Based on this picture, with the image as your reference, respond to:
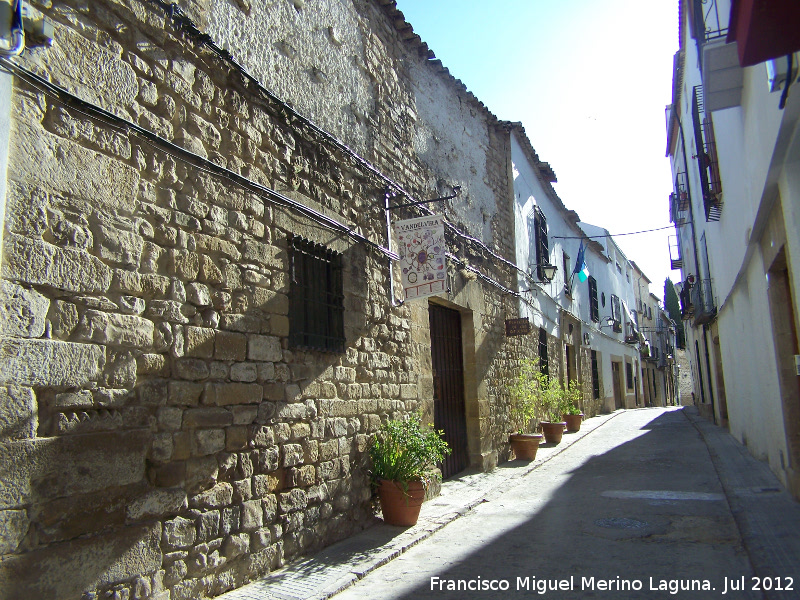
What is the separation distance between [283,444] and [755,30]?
149 inches

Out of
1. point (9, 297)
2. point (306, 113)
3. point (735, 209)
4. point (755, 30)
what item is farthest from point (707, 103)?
point (9, 297)

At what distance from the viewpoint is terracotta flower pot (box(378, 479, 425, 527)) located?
18.0ft

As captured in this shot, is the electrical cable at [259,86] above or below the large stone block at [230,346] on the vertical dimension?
above

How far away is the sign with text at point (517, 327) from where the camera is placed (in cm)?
1016

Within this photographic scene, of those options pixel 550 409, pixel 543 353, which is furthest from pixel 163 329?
pixel 543 353

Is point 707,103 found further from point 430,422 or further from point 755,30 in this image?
point 430,422

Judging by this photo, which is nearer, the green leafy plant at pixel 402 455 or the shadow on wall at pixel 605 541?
the shadow on wall at pixel 605 541

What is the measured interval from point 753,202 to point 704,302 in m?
8.96

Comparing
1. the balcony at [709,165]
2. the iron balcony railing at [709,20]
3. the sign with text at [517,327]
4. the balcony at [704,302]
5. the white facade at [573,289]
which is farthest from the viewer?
the balcony at [704,302]

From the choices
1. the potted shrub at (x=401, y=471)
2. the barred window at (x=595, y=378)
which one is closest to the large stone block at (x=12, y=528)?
the potted shrub at (x=401, y=471)

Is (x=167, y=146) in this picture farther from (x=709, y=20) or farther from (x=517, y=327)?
(x=517, y=327)

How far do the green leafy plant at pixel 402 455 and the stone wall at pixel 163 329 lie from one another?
0.19 metres

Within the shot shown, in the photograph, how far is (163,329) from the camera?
3.62 meters

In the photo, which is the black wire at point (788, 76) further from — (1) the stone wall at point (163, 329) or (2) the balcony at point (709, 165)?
(2) the balcony at point (709, 165)
